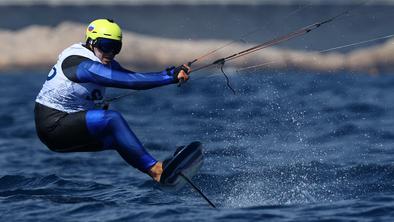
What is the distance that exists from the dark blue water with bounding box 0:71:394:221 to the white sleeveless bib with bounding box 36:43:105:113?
1063 millimetres

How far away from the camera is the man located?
948cm

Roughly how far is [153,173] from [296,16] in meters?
34.1

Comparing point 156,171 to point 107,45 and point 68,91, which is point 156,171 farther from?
point 107,45

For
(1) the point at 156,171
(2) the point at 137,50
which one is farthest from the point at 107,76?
(2) the point at 137,50

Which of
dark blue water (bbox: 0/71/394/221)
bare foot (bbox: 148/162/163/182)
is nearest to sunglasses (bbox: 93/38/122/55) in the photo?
bare foot (bbox: 148/162/163/182)

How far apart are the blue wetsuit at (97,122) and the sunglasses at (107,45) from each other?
0.63 ft

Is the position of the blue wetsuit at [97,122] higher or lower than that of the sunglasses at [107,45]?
lower

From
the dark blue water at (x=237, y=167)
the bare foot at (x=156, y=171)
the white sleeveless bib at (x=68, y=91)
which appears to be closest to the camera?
the dark blue water at (x=237, y=167)

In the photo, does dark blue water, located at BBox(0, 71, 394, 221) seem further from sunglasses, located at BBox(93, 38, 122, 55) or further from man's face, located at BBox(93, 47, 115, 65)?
sunglasses, located at BBox(93, 38, 122, 55)

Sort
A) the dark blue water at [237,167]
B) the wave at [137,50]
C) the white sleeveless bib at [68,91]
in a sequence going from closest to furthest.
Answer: the dark blue water at [237,167] → the white sleeveless bib at [68,91] → the wave at [137,50]

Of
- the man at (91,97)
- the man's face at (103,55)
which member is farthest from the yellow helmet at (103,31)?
the man's face at (103,55)

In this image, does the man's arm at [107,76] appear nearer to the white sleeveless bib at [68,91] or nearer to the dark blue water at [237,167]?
the white sleeveless bib at [68,91]

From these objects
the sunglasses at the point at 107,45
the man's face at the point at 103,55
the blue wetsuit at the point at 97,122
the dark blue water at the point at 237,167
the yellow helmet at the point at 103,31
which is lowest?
the dark blue water at the point at 237,167

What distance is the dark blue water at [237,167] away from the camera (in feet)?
30.8
